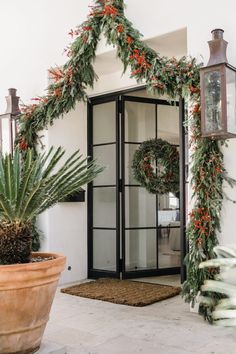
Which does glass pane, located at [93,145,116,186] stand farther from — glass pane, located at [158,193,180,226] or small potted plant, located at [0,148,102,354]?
small potted plant, located at [0,148,102,354]

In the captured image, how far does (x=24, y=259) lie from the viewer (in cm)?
262

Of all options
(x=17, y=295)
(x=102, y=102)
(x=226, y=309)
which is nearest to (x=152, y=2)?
(x=102, y=102)

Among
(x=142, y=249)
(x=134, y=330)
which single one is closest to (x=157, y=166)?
(x=142, y=249)

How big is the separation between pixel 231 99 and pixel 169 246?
267cm

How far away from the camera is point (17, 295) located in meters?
2.44

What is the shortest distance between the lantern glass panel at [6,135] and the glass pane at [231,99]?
9.33 ft

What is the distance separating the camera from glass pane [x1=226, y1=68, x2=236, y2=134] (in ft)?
10.9

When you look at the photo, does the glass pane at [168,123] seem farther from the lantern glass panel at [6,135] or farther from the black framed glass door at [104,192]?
the lantern glass panel at [6,135]

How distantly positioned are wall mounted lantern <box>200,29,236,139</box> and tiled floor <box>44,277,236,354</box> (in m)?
1.54

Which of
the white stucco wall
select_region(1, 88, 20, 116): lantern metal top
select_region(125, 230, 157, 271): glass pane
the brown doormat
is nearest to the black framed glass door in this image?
the white stucco wall

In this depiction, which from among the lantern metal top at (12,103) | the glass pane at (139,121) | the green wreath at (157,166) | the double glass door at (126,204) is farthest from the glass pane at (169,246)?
the lantern metal top at (12,103)

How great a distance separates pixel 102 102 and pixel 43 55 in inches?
37.0

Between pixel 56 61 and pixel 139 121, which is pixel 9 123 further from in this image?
pixel 139 121

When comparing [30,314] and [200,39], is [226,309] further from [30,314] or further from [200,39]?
[200,39]
